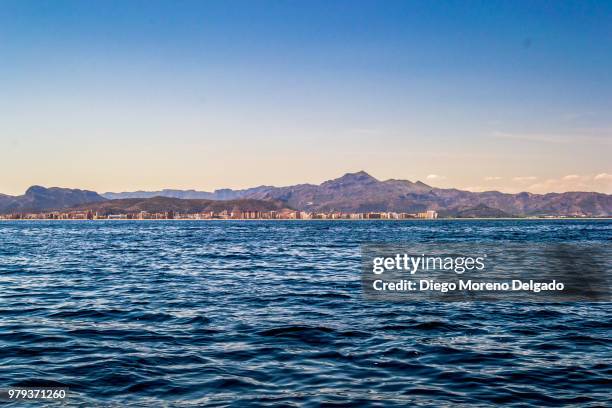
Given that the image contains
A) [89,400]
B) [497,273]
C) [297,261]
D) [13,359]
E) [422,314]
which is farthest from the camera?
[297,261]

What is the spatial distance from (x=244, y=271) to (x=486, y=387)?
3104 cm

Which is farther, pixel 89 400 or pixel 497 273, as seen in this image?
pixel 497 273

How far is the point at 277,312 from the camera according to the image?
2438 centimetres

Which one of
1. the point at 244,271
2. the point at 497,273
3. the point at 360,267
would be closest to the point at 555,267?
the point at 497,273

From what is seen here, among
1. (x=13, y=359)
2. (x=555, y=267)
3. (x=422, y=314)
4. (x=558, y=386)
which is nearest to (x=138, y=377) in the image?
(x=13, y=359)

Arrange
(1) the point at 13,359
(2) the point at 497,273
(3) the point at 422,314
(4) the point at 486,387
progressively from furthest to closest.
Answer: (2) the point at 497,273
(3) the point at 422,314
(1) the point at 13,359
(4) the point at 486,387

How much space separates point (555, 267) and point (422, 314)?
29858 millimetres

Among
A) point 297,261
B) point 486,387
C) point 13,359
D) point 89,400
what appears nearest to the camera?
point 89,400

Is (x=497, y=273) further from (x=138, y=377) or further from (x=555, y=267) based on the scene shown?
(x=138, y=377)

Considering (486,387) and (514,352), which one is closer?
(486,387)

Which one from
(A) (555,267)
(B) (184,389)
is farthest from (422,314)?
(A) (555,267)

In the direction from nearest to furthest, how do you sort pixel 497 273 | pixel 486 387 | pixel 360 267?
pixel 486 387
pixel 497 273
pixel 360 267

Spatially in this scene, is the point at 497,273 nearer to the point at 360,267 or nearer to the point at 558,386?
the point at 360,267

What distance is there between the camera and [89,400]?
12.9m
